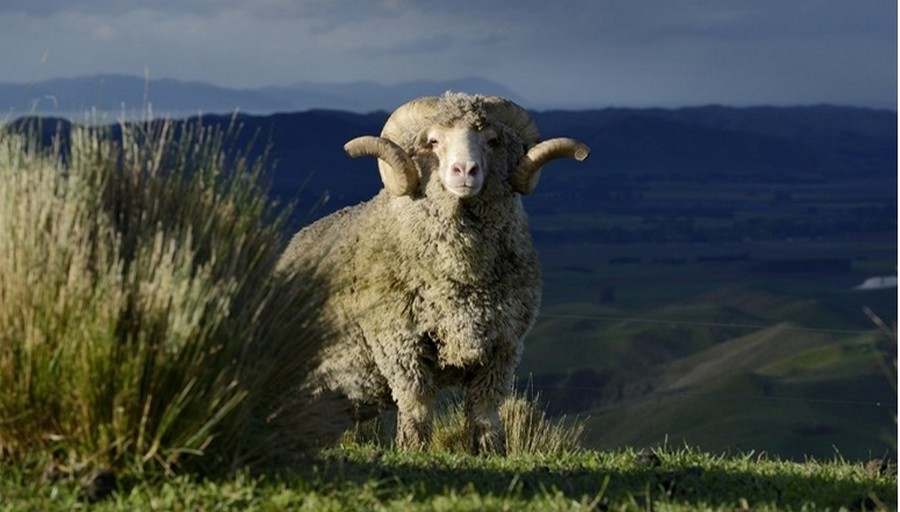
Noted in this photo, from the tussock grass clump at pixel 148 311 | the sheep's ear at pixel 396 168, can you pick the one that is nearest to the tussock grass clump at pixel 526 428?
the sheep's ear at pixel 396 168

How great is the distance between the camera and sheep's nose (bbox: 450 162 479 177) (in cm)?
1147

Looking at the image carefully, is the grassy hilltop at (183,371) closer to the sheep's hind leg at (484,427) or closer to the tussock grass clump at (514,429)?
the sheep's hind leg at (484,427)

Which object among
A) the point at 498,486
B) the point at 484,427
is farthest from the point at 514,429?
the point at 498,486

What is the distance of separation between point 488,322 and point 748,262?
186 meters

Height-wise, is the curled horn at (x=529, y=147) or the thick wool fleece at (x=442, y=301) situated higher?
the curled horn at (x=529, y=147)

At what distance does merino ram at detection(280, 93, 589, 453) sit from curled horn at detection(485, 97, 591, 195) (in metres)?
0.01

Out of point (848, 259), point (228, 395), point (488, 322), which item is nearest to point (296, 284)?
point (228, 395)

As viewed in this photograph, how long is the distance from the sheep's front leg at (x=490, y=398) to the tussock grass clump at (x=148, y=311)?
318 centimetres

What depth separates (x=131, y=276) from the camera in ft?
26.4

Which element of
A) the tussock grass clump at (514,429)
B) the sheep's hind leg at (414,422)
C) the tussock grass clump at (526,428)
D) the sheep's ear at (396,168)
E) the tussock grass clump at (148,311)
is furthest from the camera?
the tussock grass clump at (526,428)

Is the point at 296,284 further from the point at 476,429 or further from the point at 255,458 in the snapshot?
the point at 476,429

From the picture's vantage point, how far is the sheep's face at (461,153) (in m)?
11.5

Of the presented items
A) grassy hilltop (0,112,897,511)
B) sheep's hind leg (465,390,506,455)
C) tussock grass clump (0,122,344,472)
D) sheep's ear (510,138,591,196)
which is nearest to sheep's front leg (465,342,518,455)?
sheep's hind leg (465,390,506,455)

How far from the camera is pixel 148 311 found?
797 centimetres
